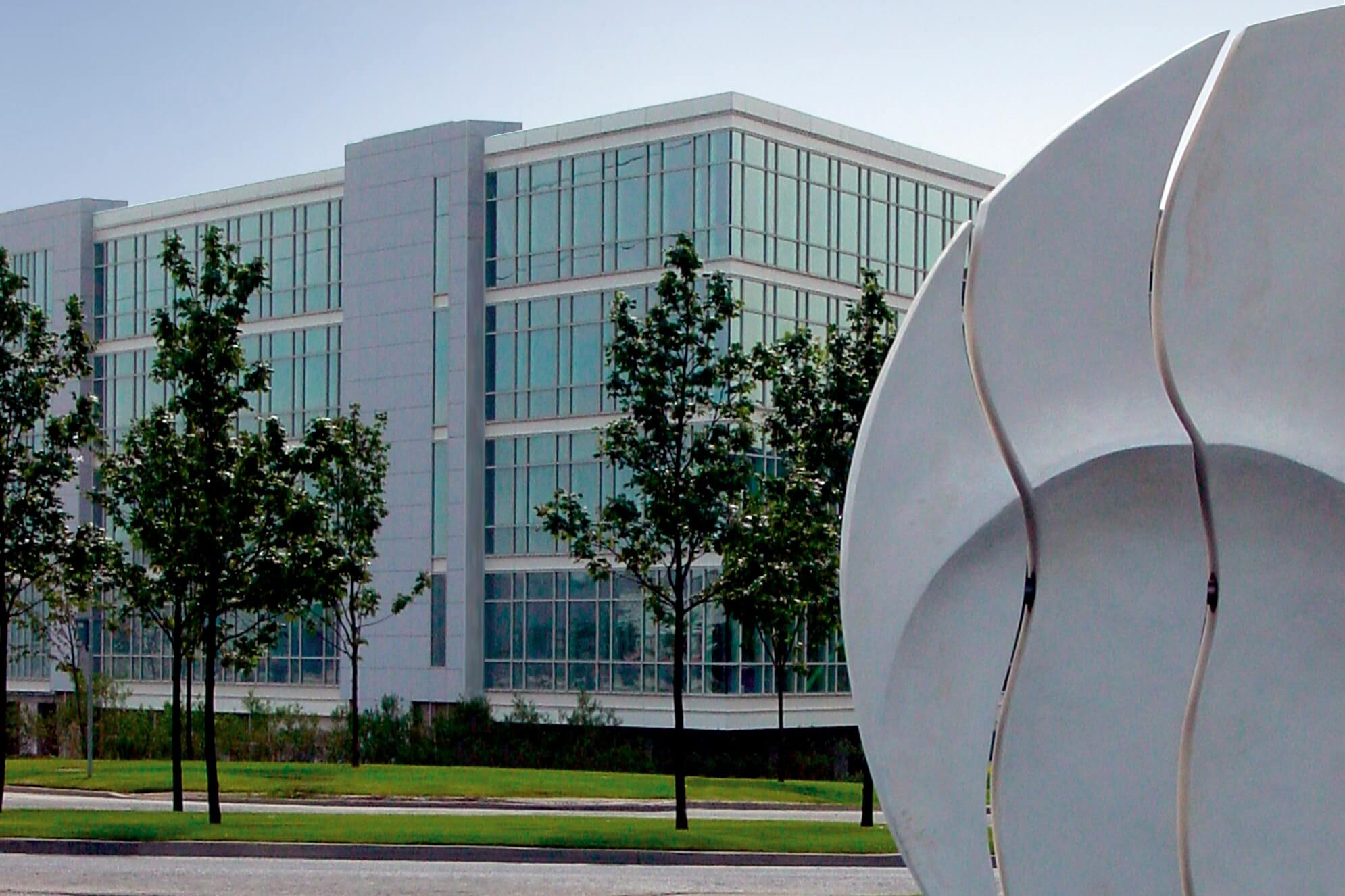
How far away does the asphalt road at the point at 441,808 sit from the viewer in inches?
1156

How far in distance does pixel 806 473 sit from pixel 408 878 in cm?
897

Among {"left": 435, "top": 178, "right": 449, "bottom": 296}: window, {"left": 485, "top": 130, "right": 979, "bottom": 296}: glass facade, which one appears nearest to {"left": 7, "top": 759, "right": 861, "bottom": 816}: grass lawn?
{"left": 485, "top": 130, "right": 979, "bottom": 296}: glass facade

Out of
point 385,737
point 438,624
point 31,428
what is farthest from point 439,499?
point 31,428

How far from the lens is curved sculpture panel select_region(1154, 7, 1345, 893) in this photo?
6.01 m

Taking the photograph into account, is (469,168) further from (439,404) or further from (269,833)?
(269,833)

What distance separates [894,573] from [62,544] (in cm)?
2181

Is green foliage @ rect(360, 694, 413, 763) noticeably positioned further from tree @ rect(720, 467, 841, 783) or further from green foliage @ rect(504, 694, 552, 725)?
tree @ rect(720, 467, 841, 783)

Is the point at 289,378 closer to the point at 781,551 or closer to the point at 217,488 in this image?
the point at 217,488

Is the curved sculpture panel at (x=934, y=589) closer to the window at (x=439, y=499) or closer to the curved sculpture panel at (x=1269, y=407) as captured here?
the curved sculpture panel at (x=1269, y=407)

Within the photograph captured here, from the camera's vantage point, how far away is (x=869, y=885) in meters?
18.9

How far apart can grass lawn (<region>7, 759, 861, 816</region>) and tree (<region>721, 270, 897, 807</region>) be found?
7.28m

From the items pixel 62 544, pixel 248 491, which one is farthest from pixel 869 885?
pixel 62 544

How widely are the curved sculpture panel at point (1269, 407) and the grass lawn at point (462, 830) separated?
52.4 feet

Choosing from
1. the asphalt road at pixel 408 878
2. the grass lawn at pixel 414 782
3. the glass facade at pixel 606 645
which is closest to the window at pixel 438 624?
the glass facade at pixel 606 645
